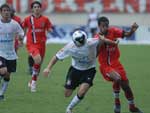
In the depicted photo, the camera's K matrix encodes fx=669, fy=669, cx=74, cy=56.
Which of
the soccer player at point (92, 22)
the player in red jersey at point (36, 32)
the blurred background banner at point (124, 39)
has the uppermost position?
the player in red jersey at point (36, 32)

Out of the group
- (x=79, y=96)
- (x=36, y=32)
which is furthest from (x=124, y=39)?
(x=79, y=96)

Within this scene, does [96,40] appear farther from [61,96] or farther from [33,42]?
[33,42]

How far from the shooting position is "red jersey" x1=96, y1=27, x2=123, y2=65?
13.0 meters

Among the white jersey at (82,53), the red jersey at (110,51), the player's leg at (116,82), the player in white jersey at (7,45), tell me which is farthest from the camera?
the player in white jersey at (7,45)

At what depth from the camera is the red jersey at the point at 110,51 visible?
1297 centimetres

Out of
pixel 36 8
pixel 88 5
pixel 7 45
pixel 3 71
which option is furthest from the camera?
pixel 88 5

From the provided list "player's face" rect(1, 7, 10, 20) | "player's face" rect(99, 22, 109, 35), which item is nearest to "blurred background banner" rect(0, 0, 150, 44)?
"player's face" rect(1, 7, 10, 20)

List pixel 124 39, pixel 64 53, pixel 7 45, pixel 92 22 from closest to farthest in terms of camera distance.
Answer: pixel 64 53 → pixel 7 45 → pixel 124 39 → pixel 92 22

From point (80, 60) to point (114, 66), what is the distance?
2.58ft

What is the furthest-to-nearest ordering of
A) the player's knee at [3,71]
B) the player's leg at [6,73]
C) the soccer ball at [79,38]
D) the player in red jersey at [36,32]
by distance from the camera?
the player in red jersey at [36,32] < the player's leg at [6,73] < the player's knee at [3,71] < the soccer ball at [79,38]

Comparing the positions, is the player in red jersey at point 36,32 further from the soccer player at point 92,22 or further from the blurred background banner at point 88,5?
the blurred background banner at point 88,5

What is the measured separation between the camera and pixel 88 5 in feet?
136

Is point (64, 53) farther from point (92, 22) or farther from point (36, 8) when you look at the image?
point (92, 22)

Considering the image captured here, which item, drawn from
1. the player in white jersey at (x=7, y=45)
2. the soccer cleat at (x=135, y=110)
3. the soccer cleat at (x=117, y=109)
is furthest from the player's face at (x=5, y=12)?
the soccer cleat at (x=135, y=110)
